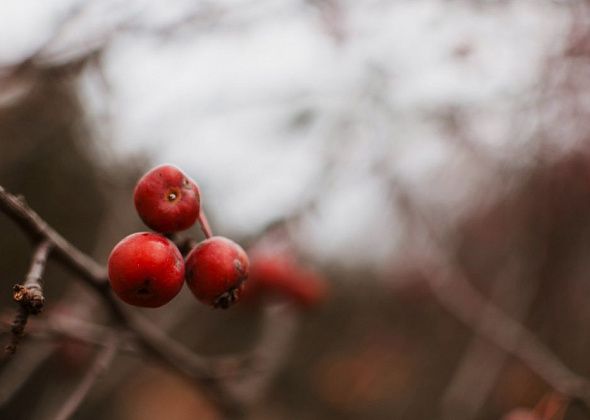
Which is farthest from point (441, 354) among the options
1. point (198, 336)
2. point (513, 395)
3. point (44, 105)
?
point (44, 105)

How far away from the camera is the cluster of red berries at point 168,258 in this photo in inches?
42.1

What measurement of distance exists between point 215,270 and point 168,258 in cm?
11

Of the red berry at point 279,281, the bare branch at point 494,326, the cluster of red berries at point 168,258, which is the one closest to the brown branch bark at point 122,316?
the cluster of red berries at point 168,258

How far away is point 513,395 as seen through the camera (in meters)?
5.11

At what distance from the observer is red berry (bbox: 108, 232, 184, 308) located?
41.6 inches

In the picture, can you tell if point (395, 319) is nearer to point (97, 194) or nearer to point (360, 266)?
point (360, 266)

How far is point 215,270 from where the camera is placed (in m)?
1.14

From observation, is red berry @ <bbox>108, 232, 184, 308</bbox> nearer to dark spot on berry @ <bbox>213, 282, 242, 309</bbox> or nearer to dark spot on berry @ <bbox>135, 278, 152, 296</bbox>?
dark spot on berry @ <bbox>135, 278, 152, 296</bbox>

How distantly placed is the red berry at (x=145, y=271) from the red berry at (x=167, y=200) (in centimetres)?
4

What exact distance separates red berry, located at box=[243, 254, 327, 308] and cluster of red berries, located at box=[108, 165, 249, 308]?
153 cm

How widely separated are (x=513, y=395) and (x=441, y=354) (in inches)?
52.3

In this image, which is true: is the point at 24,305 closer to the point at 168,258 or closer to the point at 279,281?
the point at 168,258

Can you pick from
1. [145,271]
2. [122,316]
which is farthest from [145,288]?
[122,316]

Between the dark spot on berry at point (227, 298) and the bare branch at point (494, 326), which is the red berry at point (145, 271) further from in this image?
the bare branch at point (494, 326)
